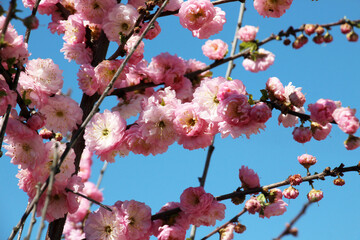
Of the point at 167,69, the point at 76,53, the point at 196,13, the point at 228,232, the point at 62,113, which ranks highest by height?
the point at 196,13

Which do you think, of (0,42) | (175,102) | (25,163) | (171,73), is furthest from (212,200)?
(0,42)

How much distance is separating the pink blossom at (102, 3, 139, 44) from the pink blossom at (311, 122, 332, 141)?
1001mm

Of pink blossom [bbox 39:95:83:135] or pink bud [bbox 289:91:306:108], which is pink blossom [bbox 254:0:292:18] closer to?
pink bud [bbox 289:91:306:108]

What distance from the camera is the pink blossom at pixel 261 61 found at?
182cm

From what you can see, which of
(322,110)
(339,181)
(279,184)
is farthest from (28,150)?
(339,181)

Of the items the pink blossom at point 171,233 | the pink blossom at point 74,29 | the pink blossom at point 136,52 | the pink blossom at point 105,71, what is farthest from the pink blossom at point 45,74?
the pink blossom at point 171,233

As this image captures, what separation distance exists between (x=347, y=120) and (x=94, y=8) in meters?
1.40

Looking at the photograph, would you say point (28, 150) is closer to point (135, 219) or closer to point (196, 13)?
point (135, 219)

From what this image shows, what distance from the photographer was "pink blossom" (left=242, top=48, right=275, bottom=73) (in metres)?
1.82

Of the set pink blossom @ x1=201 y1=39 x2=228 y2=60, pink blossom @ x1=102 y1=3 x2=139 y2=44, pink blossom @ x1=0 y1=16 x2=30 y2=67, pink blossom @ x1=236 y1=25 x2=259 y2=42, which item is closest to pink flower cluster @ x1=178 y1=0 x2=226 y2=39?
pink blossom @ x1=201 y1=39 x2=228 y2=60

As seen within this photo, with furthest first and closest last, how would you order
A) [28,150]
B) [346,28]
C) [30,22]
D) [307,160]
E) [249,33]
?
[307,160] < [28,150] < [249,33] < [346,28] < [30,22]

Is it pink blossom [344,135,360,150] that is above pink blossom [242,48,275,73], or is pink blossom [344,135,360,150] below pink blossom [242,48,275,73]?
below

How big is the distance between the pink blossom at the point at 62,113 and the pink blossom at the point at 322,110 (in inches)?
42.7

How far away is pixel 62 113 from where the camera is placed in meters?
2.06
